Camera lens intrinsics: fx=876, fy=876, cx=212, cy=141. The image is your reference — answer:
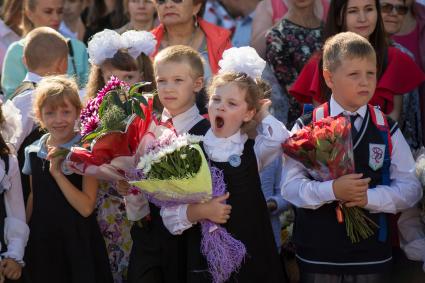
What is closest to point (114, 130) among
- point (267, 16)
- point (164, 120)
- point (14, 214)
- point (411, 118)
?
point (164, 120)

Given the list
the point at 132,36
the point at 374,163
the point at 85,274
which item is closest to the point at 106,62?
the point at 132,36

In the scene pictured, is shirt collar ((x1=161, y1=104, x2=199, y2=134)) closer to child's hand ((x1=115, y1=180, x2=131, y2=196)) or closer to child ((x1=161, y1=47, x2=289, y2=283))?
child ((x1=161, y1=47, x2=289, y2=283))

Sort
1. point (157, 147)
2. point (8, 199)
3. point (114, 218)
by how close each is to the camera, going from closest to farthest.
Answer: point (157, 147), point (8, 199), point (114, 218)

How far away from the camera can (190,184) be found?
4.59 meters

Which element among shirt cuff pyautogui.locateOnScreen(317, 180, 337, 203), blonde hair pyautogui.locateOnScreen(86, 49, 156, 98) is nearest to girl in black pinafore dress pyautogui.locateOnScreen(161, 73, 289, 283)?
shirt cuff pyautogui.locateOnScreen(317, 180, 337, 203)

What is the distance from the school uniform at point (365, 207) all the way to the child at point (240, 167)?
0.21m

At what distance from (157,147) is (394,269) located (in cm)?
189

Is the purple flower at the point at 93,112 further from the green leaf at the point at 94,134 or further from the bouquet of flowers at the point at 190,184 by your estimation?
the bouquet of flowers at the point at 190,184

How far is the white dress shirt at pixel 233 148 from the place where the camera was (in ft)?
15.8

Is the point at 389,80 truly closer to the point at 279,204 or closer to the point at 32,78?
the point at 279,204

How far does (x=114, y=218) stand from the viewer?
Result: 5750mm

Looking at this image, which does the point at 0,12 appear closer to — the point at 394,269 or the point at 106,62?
the point at 106,62

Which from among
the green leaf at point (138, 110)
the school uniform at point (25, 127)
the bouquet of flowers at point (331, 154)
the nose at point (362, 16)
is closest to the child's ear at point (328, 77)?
the bouquet of flowers at point (331, 154)

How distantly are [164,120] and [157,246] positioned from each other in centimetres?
76
